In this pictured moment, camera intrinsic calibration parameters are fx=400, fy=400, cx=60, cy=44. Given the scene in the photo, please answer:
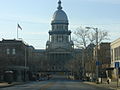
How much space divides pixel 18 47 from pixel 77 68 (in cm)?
2281

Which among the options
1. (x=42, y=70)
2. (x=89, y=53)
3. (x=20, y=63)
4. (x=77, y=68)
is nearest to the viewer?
(x=89, y=53)

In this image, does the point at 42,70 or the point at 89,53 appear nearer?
the point at 89,53

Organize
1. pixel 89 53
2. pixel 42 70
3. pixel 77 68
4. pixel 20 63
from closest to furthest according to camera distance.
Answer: pixel 89 53
pixel 20 63
pixel 77 68
pixel 42 70

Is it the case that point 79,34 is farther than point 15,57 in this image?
No

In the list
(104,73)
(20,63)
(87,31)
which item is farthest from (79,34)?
(20,63)

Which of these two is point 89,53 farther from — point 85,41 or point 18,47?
point 18,47

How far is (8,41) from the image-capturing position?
441 ft

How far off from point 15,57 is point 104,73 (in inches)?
1159

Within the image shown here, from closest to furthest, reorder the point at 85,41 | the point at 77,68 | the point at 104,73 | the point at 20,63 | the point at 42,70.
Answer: the point at 85,41
the point at 104,73
the point at 20,63
the point at 77,68
the point at 42,70

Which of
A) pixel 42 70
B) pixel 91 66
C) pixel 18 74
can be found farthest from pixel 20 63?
pixel 42 70

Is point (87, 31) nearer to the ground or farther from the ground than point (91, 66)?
farther from the ground

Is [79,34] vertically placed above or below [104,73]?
above

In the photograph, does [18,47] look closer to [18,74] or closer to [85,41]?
[18,74]

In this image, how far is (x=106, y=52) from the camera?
414 ft
